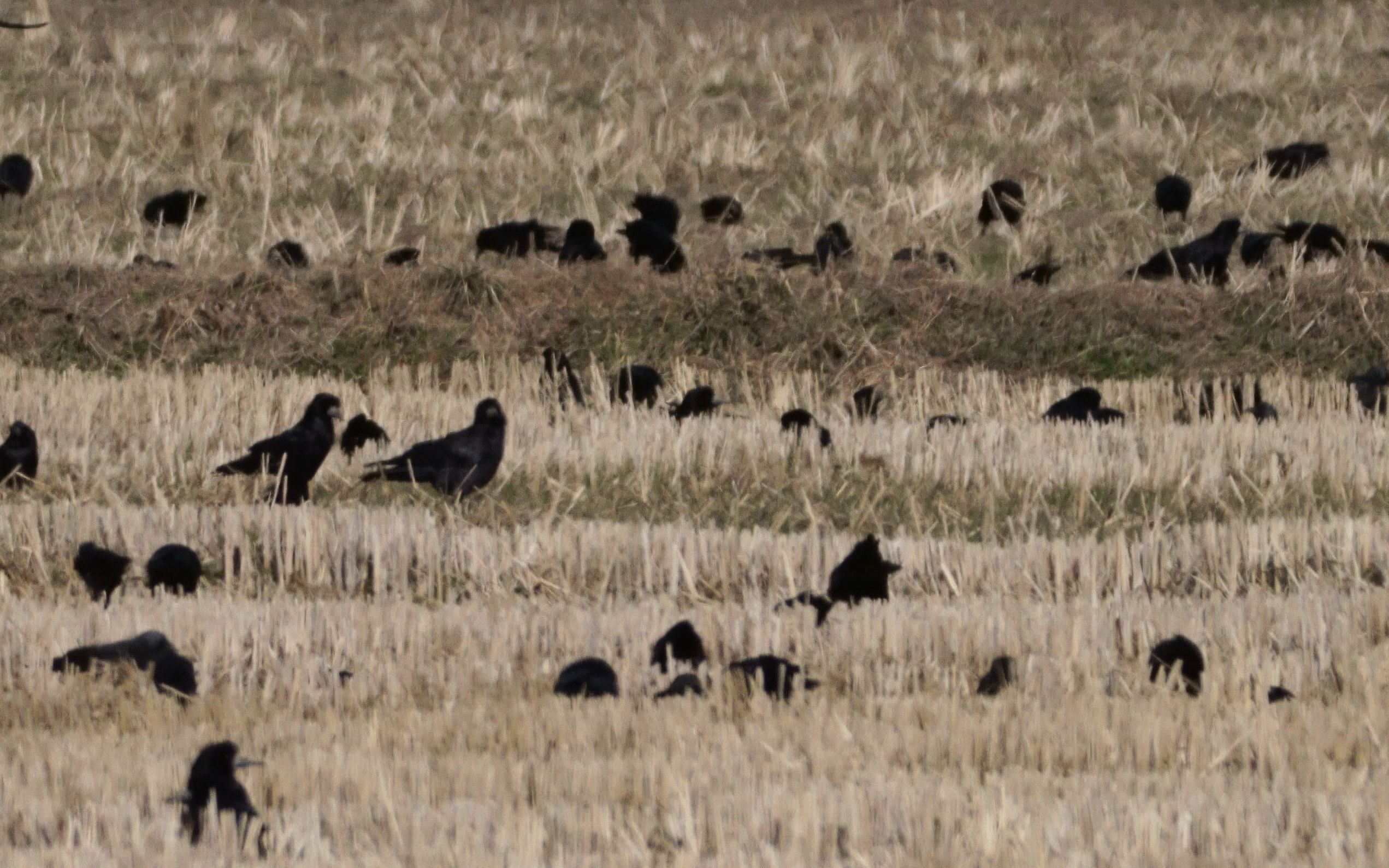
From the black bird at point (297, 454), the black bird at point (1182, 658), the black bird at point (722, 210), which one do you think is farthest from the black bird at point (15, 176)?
the black bird at point (1182, 658)

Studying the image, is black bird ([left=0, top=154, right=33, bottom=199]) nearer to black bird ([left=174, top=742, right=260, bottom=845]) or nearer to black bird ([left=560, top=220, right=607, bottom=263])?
black bird ([left=560, top=220, right=607, bottom=263])

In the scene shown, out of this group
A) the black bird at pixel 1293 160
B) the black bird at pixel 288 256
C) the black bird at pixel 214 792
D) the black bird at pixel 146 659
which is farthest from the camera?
the black bird at pixel 1293 160

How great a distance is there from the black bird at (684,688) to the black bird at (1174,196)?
10.3 meters

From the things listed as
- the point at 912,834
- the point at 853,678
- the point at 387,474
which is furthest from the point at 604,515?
the point at 912,834

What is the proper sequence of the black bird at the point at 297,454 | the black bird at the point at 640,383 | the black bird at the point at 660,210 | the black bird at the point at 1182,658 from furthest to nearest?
1. the black bird at the point at 660,210
2. the black bird at the point at 640,383
3. the black bird at the point at 297,454
4. the black bird at the point at 1182,658

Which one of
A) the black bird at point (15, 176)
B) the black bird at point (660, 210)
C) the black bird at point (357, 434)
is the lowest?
the black bird at point (357, 434)

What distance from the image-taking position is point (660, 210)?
14.5 meters

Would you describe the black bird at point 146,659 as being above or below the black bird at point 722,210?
below

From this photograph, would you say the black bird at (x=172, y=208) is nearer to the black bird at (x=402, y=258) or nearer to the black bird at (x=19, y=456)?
the black bird at (x=402, y=258)

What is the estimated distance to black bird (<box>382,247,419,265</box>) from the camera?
535 inches

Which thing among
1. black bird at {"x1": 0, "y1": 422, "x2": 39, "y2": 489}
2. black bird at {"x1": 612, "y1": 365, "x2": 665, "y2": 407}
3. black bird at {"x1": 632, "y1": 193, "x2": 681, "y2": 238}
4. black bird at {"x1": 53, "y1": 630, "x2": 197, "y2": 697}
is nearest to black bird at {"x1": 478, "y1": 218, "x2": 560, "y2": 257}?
black bird at {"x1": 632, "y1": 193, "x2": 681, "y2": 238}

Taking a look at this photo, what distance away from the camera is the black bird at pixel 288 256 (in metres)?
13.5

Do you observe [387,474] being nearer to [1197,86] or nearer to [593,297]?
[593,297]

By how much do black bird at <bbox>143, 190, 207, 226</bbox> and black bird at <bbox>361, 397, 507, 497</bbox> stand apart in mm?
7400
